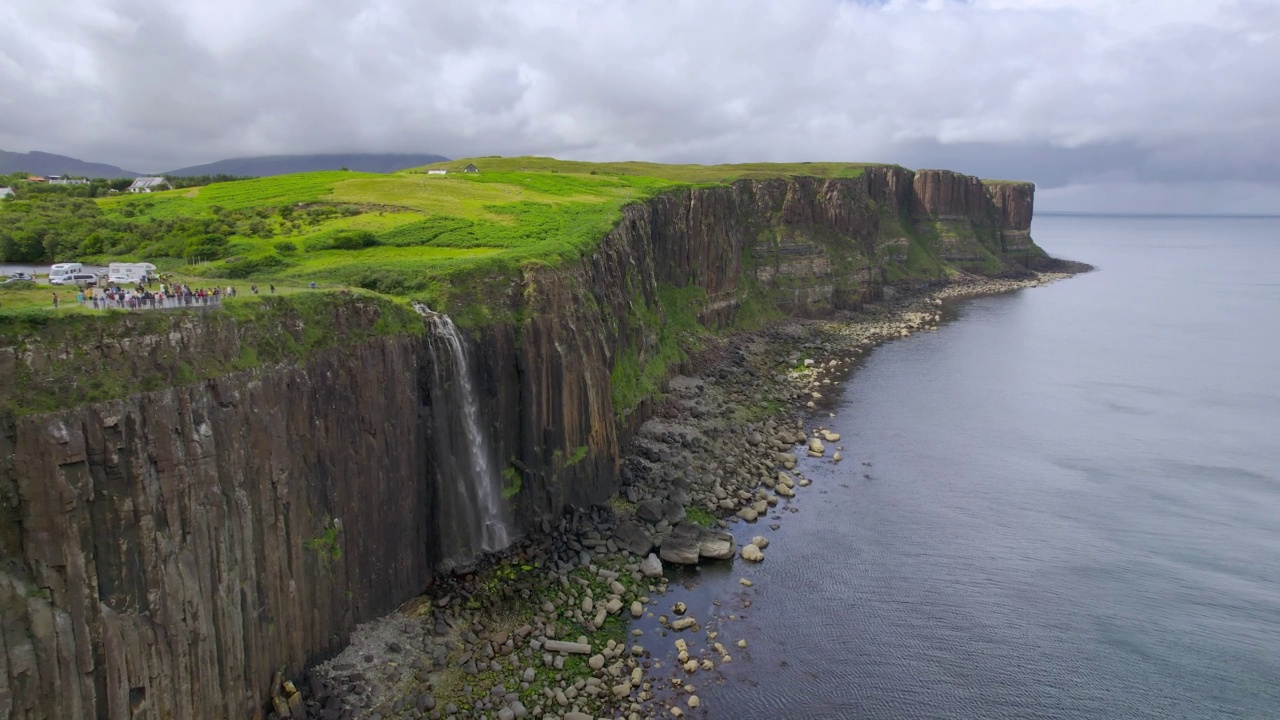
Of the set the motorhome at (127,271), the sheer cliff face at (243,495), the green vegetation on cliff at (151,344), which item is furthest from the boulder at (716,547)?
the motorhome at (127,271)

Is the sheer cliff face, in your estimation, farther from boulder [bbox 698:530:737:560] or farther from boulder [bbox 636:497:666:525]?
boulder [bbox 698:530:737:560]

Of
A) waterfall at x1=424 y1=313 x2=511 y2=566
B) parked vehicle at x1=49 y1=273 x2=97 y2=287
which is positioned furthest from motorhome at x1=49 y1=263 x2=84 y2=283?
waterfall at x1=424 y1=313 x2=511 y2=566

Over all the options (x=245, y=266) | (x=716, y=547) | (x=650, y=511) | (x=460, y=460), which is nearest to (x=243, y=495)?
(x=460, y=460)

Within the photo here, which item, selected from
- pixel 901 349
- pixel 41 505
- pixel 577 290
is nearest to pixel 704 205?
pixel 901 349

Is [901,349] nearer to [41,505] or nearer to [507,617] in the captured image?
[507,617]

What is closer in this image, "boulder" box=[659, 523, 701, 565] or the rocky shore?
the rocky shore

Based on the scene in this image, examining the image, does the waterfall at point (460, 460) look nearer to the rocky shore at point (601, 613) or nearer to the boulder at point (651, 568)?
the rocky shore at point (601, 613)
